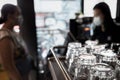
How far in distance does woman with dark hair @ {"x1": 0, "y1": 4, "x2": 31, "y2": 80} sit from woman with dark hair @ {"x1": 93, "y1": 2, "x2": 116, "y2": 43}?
0.84 m

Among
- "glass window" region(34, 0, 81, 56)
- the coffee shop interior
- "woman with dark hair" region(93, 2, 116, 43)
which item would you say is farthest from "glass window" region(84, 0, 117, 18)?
"glass window" region(34, 0, 81, 56)

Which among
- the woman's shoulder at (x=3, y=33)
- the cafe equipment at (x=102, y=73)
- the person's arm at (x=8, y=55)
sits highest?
the woman's shoulder at (x=3, y=33)

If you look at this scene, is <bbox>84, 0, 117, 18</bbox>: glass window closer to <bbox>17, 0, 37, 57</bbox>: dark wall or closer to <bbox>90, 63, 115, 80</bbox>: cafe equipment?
<bbox>17, 0, 37, 57</bbox>: dark wall

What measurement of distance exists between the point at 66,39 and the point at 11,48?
0.71 meters

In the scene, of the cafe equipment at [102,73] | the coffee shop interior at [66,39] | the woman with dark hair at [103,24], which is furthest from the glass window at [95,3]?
A: the cafe equipment at [102,73]

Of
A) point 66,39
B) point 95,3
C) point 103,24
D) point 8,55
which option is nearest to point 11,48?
point 8,55

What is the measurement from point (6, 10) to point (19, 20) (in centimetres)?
19

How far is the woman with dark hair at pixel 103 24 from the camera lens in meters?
2.11

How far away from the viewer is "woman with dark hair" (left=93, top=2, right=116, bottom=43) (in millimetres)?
2109

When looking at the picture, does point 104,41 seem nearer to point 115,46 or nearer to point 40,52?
point 115,46

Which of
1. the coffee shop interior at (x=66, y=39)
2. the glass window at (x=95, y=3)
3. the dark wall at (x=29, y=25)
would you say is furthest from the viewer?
the dark wall at (x=29, y=25)

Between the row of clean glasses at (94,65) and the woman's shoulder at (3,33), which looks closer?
the row of clean glasses at (94,65)

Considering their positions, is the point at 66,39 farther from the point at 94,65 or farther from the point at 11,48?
the point at 94,65

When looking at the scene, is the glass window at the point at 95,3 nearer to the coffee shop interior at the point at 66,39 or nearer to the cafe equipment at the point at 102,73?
the coffee shop interior at the point at 66,39
